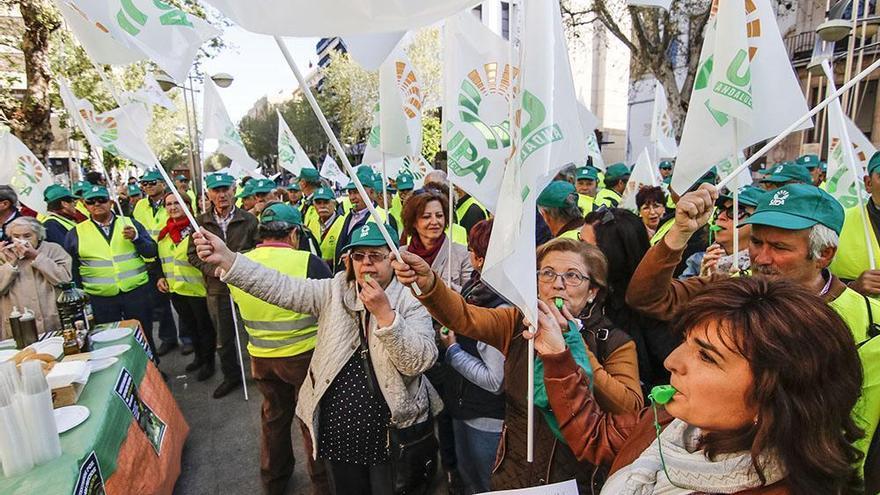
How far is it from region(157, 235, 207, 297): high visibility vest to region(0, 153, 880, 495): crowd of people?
3 cm

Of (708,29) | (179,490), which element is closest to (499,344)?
(708,29)

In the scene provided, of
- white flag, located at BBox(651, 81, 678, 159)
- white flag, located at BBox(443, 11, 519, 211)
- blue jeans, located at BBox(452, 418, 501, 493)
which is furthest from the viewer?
white flag, located at BBox(651, 81, 678, 159)

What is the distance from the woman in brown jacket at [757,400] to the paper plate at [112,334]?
12.1 feet

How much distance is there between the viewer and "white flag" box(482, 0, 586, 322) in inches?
57.2

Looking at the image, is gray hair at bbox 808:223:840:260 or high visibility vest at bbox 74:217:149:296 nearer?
gray hair at bbox 808:223:840:260

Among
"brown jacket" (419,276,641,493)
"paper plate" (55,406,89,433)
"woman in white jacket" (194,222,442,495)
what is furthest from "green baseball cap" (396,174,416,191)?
"brown jacket" (419,276,641,493)

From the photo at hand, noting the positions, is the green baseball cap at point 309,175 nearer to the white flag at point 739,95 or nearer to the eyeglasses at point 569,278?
the white flag at point 739,95

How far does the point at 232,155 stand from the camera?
6.81 meters

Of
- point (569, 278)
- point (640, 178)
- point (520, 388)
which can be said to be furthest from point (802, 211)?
point (640, 178)

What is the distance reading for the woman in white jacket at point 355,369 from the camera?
94.9 inches

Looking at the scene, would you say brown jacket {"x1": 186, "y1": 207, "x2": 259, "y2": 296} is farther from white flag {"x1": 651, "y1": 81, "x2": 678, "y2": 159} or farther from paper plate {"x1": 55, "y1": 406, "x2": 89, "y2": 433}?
white flag {"x1": 651, "y1": 81, "x2": 678, "y2": 159}

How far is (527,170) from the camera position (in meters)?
1.51

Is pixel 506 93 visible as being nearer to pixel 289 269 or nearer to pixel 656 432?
pixel 289 269

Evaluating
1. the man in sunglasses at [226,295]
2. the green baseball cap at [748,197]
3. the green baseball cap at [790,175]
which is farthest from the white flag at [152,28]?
the green baseball cap at [790,175]
